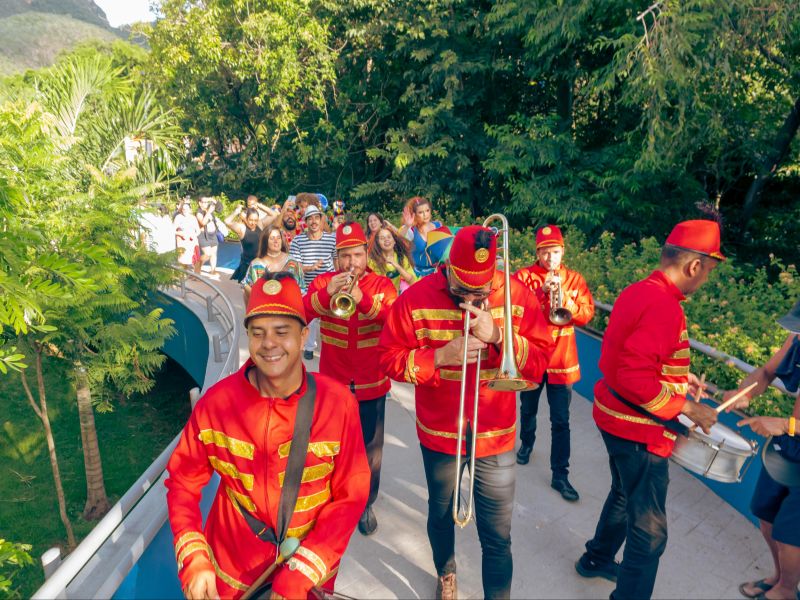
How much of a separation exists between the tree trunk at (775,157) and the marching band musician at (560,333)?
8614mm

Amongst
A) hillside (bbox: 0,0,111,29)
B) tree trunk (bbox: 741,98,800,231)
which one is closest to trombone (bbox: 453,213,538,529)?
tree trunk (bbox: 741,98,800,231)

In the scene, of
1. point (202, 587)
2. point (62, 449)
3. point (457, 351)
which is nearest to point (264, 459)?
point (202, 587)

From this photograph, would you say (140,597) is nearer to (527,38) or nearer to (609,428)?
(609,428)

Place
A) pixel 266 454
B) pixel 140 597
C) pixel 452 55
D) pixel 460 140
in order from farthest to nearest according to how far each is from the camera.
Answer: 1. pixel 460 140
2. pixel 452 55
3. pixel 140 597
4. pixel 266 454

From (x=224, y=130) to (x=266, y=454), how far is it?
25562 mm

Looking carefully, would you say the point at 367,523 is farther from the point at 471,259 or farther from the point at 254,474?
the point at 471,259

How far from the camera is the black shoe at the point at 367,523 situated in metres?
4.46

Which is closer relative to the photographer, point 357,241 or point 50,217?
point 357,241

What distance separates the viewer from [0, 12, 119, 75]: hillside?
12979 cm

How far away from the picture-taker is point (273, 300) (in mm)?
2369

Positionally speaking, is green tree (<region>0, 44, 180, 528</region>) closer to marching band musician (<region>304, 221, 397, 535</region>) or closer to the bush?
marching band musician (<region>304, 221, 397, 535</region>)

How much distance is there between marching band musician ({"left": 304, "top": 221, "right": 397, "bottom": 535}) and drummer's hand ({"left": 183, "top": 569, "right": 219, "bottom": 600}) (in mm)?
2092

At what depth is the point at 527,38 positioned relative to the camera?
12258 millimetres

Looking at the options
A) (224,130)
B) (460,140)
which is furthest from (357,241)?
(224,130)
